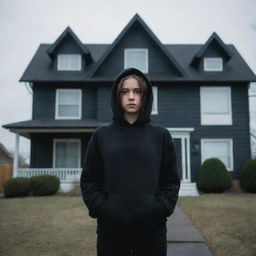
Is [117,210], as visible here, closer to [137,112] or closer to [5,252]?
[137,112]

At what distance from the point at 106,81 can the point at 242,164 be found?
8354mm

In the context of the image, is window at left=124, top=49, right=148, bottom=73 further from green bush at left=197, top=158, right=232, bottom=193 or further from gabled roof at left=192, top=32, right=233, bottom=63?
green bush at left=197, top=158, right=232, bottom=193

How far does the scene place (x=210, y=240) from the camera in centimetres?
529

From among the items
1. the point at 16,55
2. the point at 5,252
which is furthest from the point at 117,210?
the point at 16,55

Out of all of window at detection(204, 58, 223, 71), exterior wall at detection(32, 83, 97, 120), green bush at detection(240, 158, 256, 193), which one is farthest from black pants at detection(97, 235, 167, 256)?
window at detection(204, 58, 223, 71)

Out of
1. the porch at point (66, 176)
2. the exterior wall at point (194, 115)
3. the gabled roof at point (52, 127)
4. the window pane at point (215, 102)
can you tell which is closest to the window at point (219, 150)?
the exterior wall at point (194, 115)

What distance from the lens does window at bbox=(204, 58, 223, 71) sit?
1623 cm

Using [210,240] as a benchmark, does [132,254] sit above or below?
above

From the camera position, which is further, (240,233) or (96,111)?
(96,111)

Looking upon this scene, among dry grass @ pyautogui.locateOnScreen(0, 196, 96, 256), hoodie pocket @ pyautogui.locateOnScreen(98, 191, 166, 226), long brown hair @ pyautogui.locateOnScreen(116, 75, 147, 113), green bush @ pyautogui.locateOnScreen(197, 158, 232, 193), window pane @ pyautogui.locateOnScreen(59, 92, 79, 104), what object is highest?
window pane @ pyautogui.locateOnScreen(59, 92, 79, 104)

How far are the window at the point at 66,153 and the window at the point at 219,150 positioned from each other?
21.9 feet

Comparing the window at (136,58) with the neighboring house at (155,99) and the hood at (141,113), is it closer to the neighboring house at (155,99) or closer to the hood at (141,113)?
the neighboring house at (155,99)

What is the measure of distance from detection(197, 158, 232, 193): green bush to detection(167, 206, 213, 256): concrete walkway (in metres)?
7.17

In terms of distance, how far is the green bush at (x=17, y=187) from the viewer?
12852 millimetres
